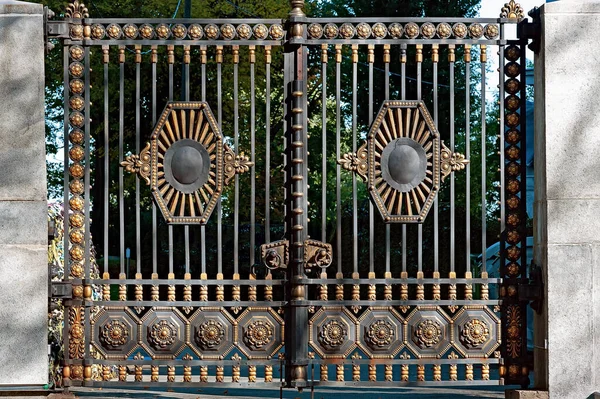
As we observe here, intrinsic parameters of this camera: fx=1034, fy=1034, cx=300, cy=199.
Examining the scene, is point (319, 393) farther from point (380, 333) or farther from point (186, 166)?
point (186, 166)

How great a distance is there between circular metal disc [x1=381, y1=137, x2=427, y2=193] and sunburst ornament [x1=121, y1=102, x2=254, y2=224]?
1108 mm

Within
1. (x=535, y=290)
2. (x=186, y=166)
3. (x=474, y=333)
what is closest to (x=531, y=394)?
(x=474, y=333)

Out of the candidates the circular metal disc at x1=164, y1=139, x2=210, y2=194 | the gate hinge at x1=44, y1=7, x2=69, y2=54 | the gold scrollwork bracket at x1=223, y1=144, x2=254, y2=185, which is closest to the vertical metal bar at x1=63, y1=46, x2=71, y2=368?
the gate hinge at x1=44, y1=7, x2=69, y2=54

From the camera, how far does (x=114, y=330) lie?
8.18 meters

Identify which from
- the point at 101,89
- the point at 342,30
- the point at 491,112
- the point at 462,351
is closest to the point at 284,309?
the point at 462,351

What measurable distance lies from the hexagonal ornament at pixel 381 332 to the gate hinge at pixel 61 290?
7.58 feet

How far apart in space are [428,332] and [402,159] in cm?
140

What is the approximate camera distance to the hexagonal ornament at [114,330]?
8188 mm

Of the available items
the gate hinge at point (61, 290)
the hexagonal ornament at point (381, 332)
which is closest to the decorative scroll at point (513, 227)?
the hexagonal ornament at point (381, 332)

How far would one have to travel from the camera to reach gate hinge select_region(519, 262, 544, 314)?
8133 millimetres

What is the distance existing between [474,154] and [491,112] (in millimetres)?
6585

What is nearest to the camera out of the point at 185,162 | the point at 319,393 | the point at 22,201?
the point at 22,201

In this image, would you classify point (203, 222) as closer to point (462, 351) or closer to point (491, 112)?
point (462, 351)

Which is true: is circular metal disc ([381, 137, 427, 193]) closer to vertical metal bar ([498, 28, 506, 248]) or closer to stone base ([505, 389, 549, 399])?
vertical metal bar ([498, 28, 506, 248])
